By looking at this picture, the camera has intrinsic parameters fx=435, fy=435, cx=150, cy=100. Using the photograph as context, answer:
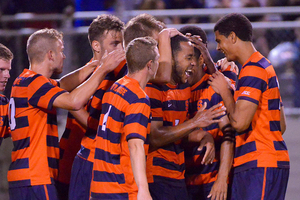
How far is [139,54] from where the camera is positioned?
130 inches

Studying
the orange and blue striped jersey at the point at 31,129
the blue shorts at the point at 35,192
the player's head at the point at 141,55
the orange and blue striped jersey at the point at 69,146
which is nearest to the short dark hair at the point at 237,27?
the player's head at the point at 141,55

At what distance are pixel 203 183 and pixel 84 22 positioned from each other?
149 inches

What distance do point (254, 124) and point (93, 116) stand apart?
4.70 ft

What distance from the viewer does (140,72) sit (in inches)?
131

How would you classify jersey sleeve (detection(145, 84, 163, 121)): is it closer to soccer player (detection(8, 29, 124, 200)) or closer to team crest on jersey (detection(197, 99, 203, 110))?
soccer player (detection(8, 29, 124, 200))

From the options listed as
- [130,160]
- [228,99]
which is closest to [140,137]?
[130,160]

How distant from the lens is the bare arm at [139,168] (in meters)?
2.97

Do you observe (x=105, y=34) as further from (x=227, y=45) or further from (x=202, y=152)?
(x=202, y=152)

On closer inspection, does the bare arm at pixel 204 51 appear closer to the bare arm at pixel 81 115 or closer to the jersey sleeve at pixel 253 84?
the jersey sleeve at pixel 253 84

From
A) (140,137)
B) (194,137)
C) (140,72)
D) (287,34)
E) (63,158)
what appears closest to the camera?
(140,137)

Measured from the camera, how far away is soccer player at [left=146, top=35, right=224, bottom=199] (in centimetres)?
368

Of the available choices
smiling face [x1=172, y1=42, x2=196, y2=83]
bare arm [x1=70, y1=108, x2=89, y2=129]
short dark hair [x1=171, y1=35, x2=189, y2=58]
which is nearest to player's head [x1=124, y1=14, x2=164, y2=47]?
short dark hair [x1=171, y1=35, x2=189, y2=58]

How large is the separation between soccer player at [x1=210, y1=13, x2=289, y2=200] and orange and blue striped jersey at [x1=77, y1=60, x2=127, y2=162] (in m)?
0.96

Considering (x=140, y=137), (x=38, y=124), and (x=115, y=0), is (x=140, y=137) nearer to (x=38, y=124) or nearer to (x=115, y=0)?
(x=38, y=124)
